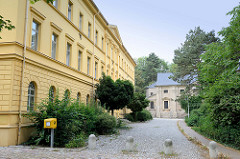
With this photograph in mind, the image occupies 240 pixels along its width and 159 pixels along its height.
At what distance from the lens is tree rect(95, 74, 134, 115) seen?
19891mm

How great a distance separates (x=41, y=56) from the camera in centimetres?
1277

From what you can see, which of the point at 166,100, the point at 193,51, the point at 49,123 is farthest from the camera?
the point at 166,100

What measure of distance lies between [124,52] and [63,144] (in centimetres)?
2965

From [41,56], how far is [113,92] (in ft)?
28.2

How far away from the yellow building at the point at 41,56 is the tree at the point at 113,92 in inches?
56.2

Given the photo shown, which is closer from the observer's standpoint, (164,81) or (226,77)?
(226,77)

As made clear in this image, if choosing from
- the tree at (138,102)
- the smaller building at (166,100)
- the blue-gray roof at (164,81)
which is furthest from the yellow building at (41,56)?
the blue-gray roof at (164,81)

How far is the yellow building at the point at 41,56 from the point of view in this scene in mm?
10359

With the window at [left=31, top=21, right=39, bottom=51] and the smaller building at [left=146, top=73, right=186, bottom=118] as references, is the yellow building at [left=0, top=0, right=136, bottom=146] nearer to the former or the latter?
the window at [left=31, top=21, right=39, bottom=51]

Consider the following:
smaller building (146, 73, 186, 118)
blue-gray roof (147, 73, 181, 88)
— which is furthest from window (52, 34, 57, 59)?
blue-gray roof (147, 73, 181, 88)

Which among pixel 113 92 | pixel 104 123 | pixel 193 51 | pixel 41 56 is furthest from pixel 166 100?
pixel 41 56

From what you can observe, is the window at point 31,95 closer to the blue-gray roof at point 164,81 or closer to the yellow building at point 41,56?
the yellow building at point 41,56

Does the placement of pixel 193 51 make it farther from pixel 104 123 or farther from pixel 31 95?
pixel 31 95

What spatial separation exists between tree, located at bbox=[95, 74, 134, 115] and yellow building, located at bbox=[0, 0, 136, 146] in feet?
4.69
